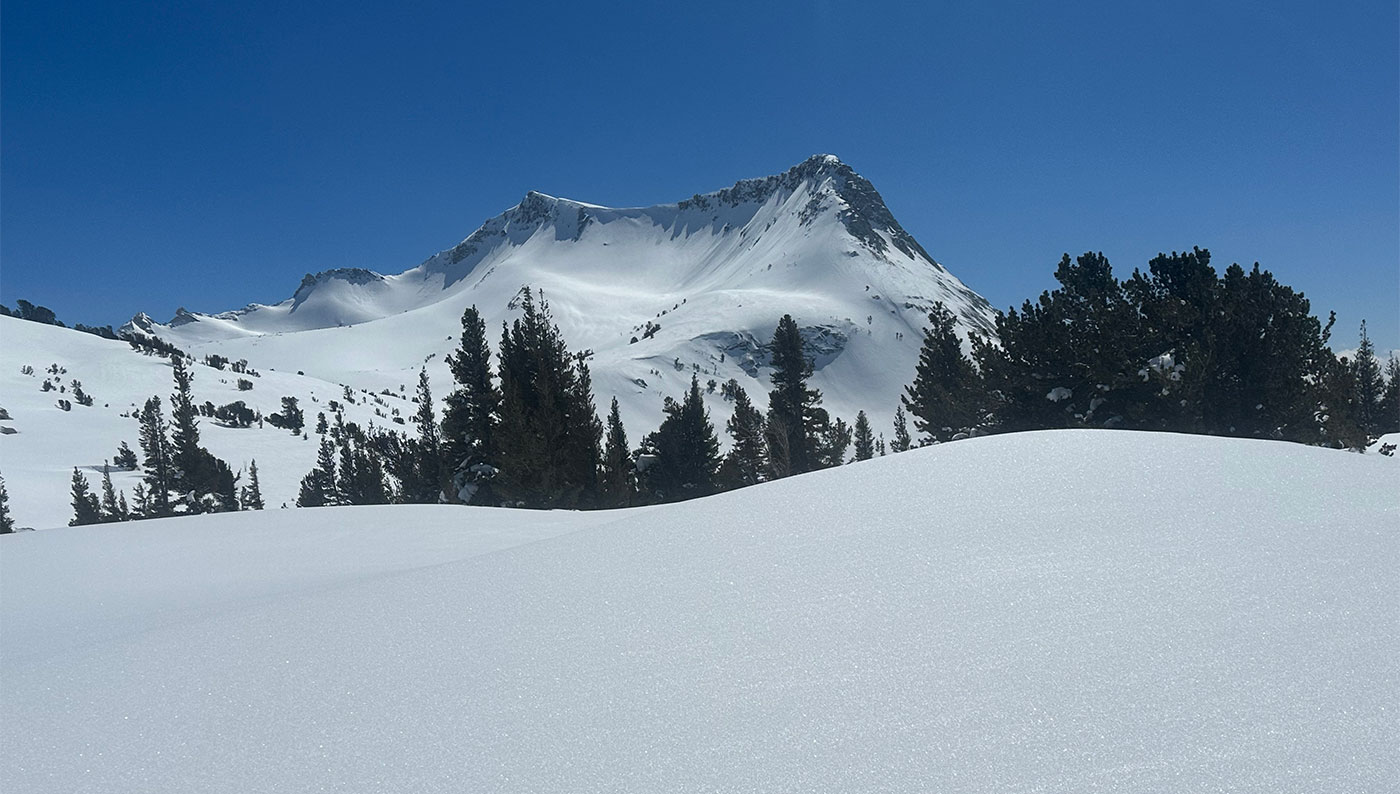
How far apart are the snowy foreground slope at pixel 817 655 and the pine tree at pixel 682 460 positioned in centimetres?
2168

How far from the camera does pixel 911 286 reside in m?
184

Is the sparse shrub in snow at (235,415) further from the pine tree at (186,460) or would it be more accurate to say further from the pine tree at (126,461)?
the pine tree at (186,460)

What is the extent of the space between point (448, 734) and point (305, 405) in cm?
8880

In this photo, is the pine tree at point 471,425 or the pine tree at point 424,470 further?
the pine tree at point 424,470

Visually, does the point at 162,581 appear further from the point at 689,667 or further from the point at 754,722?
the point at 754,722

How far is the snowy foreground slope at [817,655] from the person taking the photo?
1.68 meters

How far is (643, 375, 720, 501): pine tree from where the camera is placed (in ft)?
84.6

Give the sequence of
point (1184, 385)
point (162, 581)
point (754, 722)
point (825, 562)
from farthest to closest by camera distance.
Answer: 1. point (1184, 385)
2. point (162, 581)
3. point (825, 562)
4. point (754, 722)

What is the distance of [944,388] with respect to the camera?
2534 cm

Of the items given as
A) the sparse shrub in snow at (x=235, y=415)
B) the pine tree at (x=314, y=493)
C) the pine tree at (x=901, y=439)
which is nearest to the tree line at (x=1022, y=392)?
the pine tree at (x=901, y=439)

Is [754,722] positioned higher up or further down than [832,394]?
further down

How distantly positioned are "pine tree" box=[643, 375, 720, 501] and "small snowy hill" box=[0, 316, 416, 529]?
30.5m

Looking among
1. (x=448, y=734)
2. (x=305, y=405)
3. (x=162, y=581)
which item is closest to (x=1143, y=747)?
(x=448, y=734)

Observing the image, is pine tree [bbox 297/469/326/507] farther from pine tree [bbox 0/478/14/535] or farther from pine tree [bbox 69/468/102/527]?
pine tree [bbox 0/478/14/535]
